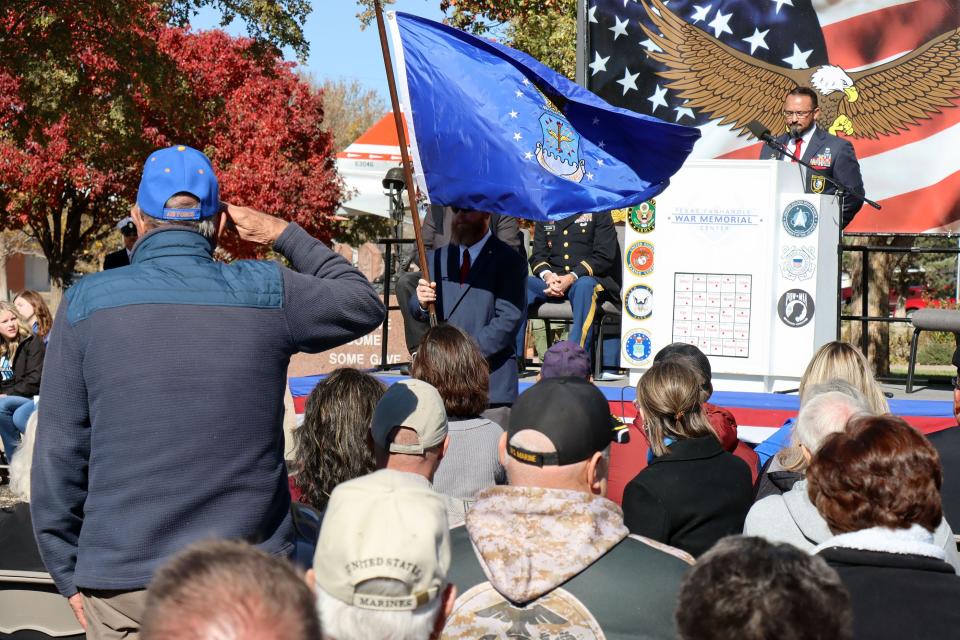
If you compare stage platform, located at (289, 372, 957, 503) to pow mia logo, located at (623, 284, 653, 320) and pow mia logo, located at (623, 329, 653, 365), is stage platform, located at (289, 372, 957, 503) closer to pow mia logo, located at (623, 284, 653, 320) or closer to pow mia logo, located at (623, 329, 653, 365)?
pow mia logo, located at (623, 329, 653, 365)

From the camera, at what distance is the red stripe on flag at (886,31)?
9.62 meters

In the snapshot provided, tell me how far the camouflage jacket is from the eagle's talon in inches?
325

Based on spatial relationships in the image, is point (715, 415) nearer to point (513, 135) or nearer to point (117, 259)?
point (513, 135)

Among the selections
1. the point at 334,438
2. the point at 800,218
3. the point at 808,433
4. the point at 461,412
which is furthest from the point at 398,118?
the point at 800,218

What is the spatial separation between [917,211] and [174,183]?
833 centimetres

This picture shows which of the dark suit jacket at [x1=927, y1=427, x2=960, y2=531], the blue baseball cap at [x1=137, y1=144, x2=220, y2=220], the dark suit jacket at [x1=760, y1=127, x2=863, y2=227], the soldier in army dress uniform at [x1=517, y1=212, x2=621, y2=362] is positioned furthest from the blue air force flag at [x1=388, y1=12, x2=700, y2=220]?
the blue baseball cap at [x1=137, y1=144, x2=220, y2=220]

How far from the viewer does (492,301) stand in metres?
6.11

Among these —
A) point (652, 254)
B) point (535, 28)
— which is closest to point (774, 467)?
point (652, 254)

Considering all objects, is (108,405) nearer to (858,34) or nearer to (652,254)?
(652,254)

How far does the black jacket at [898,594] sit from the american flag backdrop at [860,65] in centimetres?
776

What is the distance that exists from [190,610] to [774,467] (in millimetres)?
3063

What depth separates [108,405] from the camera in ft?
8.83

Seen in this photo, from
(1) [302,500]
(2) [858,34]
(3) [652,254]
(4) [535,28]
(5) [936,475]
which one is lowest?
(1) [302,500]

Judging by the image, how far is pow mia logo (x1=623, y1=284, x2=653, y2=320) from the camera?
8.02 metres
